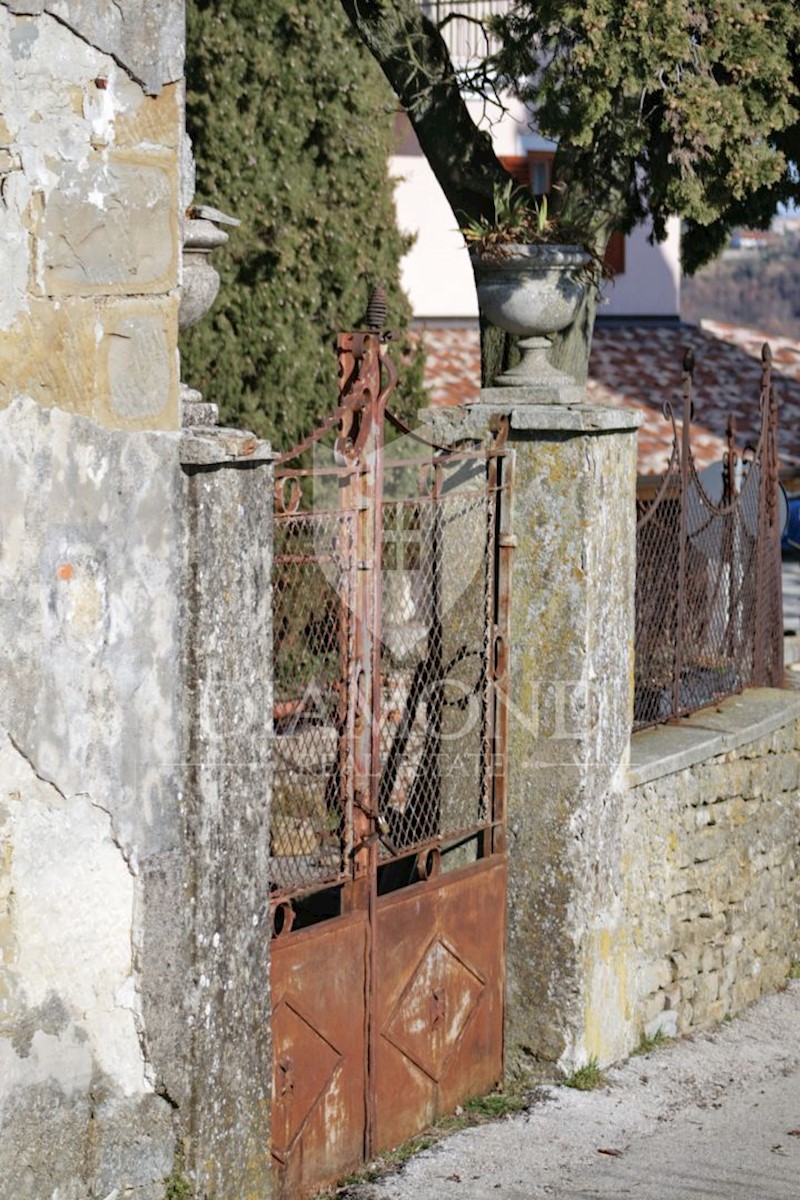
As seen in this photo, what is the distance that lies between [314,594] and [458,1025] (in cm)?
158

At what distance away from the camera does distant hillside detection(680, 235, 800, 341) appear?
53.5 m


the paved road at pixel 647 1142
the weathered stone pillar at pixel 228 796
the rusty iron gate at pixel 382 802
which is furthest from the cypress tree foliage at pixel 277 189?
the weathered stone pillar at pixel 228 796

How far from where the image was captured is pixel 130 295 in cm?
421

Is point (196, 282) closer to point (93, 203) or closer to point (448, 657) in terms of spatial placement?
point (93, 203)

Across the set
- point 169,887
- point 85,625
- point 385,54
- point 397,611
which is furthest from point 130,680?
point 385,54

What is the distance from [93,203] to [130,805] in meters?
1.39

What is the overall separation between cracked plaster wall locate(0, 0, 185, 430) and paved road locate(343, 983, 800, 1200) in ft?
8.08

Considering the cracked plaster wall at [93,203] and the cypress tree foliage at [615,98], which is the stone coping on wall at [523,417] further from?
the cypress tree foliage at [615,98]

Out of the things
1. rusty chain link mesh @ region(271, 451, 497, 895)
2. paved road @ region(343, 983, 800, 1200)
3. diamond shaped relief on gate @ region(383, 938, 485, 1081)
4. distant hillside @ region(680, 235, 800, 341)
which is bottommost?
paved road @ region(343, 983, 800, 1200)

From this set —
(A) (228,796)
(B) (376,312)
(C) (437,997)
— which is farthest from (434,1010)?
(B) (376,312)

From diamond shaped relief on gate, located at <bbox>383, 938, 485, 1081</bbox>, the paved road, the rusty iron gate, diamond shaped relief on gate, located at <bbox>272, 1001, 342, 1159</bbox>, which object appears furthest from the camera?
diamond shaped relief on gate, located at <bbox>383, 938, 485, 1081</bbox>

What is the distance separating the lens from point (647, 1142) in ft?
18.9

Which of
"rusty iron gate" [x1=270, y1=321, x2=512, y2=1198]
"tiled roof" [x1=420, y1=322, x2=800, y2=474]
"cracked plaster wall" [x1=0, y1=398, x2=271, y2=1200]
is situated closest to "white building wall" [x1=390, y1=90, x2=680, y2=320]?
"tiled roof" [x1=420, y1=322, x2=800, y2=474]

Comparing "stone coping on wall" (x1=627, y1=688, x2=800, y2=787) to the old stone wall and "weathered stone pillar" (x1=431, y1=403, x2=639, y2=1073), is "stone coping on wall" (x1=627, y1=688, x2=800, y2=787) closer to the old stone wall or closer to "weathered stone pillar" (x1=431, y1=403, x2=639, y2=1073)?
the old stone wall
